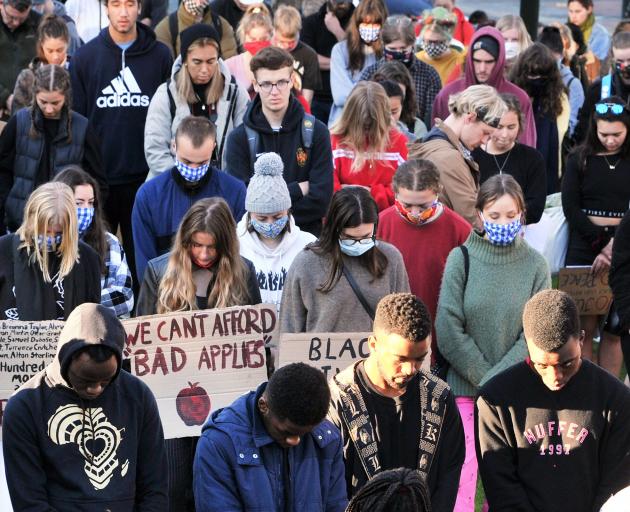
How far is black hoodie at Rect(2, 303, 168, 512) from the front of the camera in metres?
5.29

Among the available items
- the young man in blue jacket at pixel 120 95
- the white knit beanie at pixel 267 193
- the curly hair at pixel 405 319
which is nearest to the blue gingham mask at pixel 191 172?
the white knit beanie at pixel 267 193

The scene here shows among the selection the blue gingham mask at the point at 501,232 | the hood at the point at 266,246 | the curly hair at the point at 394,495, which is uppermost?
the blue gingham mask at the point at 501,232

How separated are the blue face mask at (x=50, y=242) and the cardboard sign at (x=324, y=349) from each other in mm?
1310

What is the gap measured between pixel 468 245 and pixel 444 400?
6.22 feet

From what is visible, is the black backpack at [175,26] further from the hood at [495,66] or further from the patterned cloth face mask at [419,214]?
the patterned cloth face mask at [419,214]

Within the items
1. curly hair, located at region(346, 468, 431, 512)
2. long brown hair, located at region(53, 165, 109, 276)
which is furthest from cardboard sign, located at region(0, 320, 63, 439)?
curly hair, located at region(346, 468, 431, 512)

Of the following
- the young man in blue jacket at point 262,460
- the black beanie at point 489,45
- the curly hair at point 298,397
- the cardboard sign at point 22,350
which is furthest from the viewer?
the black beanie at point 489,45

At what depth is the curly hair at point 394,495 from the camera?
389cm

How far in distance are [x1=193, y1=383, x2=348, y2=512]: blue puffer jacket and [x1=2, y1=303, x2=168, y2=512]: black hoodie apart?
1.15 ft

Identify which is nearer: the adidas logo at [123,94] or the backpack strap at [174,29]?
the adidas logo at [123,94]

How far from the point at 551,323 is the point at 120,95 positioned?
5084 millimetres

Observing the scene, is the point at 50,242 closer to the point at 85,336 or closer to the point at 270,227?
the point at 270,227

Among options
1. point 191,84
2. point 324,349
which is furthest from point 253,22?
point 324,349

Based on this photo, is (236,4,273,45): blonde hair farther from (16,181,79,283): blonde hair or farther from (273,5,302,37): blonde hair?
(16,181,79,283): blonde hair
